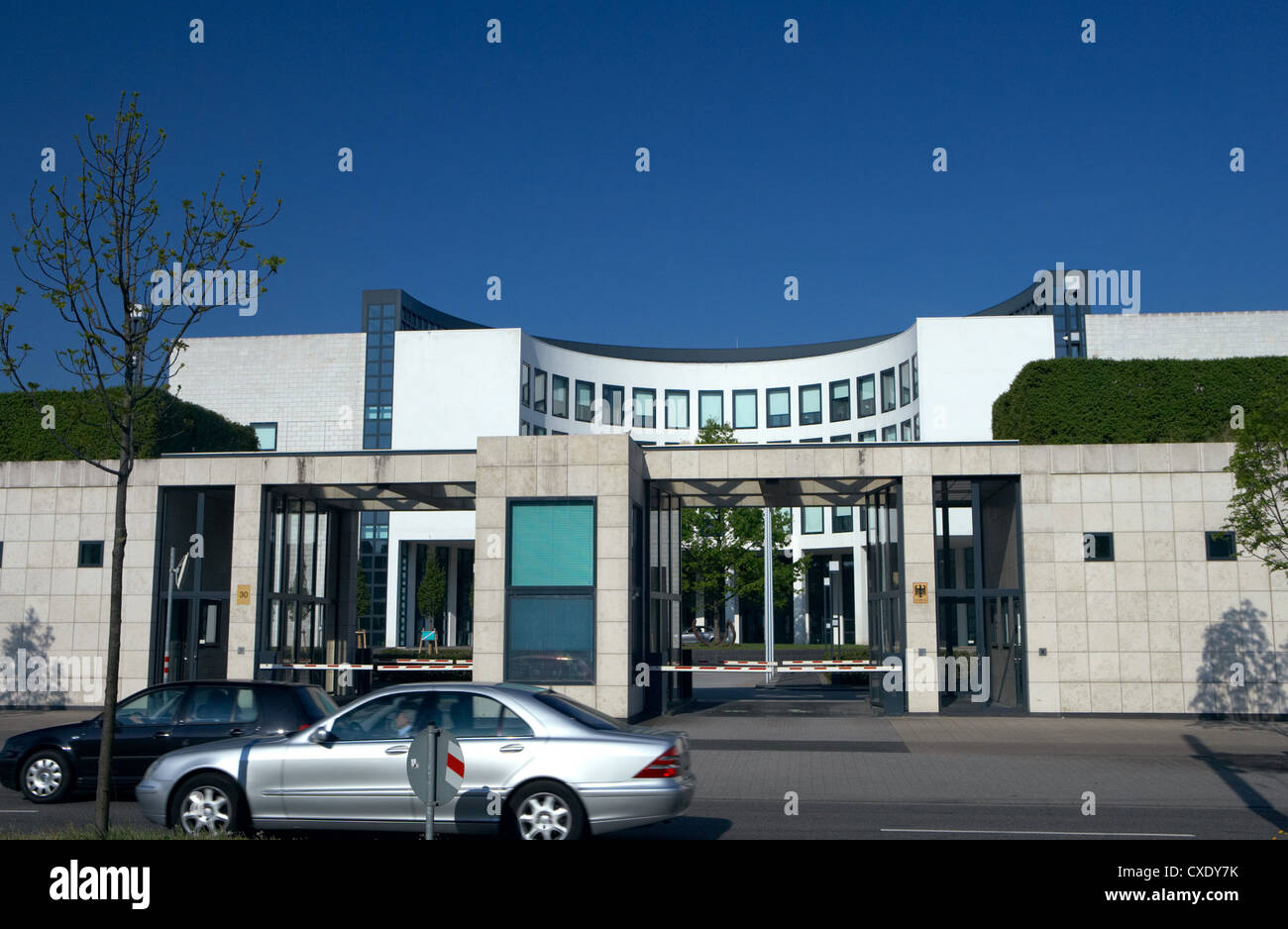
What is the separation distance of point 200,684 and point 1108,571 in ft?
59.2

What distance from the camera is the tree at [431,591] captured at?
191 ft

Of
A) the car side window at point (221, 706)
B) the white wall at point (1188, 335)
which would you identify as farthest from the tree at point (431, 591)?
the car side window at point (221, 706)

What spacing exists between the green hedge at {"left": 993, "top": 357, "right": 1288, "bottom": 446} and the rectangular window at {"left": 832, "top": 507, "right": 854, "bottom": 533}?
40.2 meters

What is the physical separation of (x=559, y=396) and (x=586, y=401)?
2.48 metres

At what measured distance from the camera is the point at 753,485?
26.4 metres

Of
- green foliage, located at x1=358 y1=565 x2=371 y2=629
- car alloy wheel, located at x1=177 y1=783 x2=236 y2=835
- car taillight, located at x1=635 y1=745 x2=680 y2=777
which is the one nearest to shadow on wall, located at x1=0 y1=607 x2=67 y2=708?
car alloy wheel, located at x1=177 y1=783 x2=236 y2=835

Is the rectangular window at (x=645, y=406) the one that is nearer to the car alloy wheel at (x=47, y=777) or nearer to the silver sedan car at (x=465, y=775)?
the car alloy wheel at (x=47, y=777)

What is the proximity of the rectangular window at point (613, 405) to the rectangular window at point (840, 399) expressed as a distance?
39.1 feet

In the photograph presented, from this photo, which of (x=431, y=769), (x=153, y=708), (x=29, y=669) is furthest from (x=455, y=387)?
(x=431, y=769)

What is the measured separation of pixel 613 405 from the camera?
6425 centimetres

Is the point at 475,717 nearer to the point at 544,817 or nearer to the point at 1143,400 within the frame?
the point at 544,817

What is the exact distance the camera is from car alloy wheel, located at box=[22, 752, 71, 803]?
1286cm
